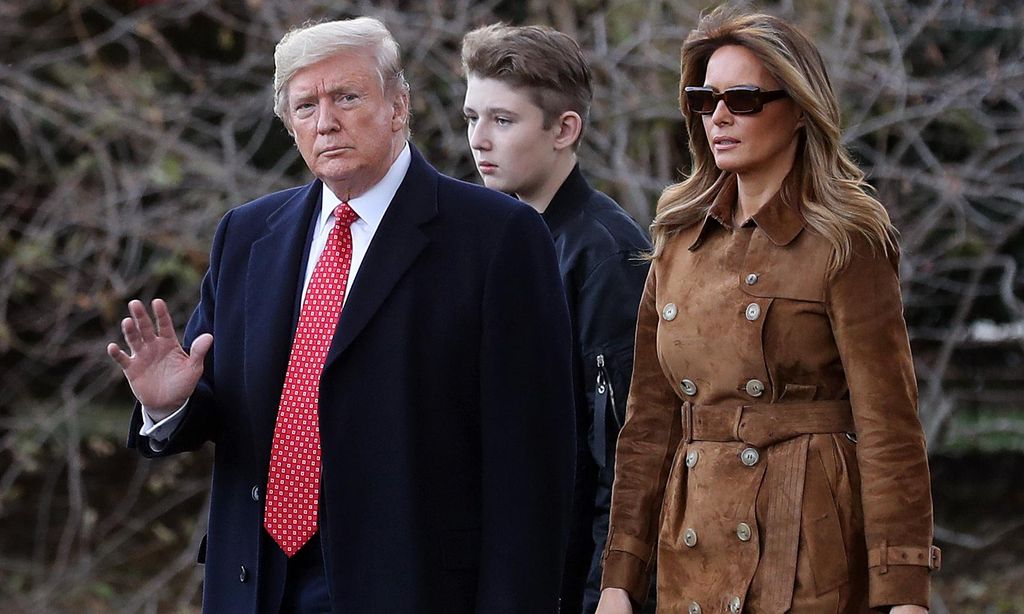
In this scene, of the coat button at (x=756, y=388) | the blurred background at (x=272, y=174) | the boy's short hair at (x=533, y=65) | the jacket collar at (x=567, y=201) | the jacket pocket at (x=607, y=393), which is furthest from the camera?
the blurred background at (x=272, y=174)

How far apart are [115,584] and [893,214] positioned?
15.6 feet

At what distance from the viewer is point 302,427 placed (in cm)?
314

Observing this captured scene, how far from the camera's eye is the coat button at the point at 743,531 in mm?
3213

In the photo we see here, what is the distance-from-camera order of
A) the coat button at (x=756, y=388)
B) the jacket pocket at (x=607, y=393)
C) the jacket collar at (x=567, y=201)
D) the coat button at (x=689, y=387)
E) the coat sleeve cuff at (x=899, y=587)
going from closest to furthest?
the coat sleeve cuff at (x=899, y=587), the coat button at (x=756, y=388), the coat button at (x=689, y=387), the jacket pocket at (x=607, y=393), the jacket collar at (x=567, y=201)

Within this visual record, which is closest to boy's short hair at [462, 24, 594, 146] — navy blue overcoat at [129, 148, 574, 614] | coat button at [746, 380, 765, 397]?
navy blue overcoat at [129, 148, 574, 614]

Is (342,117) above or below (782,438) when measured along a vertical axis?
above

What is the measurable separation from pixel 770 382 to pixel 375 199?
865mm

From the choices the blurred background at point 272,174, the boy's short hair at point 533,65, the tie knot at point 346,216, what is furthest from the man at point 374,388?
the blurred background at point 272,174

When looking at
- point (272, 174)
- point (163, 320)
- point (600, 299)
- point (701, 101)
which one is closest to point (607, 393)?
point (600, 299)

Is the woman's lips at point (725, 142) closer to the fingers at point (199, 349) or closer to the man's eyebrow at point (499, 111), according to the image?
the man's eyebrow at point (499, 111)

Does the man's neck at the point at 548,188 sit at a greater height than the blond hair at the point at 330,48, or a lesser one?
lesser

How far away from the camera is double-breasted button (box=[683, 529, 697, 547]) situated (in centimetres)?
332

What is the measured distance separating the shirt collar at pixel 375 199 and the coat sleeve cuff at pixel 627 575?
881mm

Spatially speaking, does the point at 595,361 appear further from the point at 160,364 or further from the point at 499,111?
the point at 160,364
